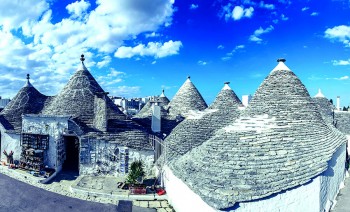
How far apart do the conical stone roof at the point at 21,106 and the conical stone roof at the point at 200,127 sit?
11212mm

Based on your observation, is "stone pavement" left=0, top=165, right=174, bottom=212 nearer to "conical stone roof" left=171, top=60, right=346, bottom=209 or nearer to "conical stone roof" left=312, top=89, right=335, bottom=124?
"conical stone roof" left=171, top=60, right=346, bottom=209

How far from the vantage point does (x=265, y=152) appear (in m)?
7.96

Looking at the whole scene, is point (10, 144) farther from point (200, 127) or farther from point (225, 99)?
point (225, 99)

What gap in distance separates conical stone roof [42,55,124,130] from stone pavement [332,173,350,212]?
471 inches

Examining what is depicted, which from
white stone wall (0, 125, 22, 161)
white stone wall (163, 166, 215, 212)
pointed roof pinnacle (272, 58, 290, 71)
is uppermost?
pointed roof pinnacle (272, 58, 290, 71)

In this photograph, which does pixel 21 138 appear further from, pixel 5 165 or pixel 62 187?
pixel 62 187

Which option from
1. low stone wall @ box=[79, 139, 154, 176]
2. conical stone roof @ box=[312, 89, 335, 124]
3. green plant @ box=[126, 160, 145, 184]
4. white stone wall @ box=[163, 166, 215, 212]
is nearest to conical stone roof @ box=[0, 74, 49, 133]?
low stone wall @ box=[79, 139, 154, 176]

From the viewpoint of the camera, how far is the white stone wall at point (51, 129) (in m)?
15.3

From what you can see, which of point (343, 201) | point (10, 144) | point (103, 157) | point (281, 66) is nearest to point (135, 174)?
point (103, 157)

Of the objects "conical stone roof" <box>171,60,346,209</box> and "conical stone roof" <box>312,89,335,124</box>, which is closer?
"conical stone roof" <box>171,60,346,209</box>

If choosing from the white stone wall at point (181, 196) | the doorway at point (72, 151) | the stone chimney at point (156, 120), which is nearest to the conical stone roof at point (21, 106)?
the doorway at point (72, 151)

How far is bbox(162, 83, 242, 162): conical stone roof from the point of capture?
39.1ft

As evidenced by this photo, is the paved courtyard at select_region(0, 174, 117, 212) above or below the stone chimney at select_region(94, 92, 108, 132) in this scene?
below

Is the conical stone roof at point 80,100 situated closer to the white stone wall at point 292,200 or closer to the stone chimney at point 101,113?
the stone chimney at point 101,113
